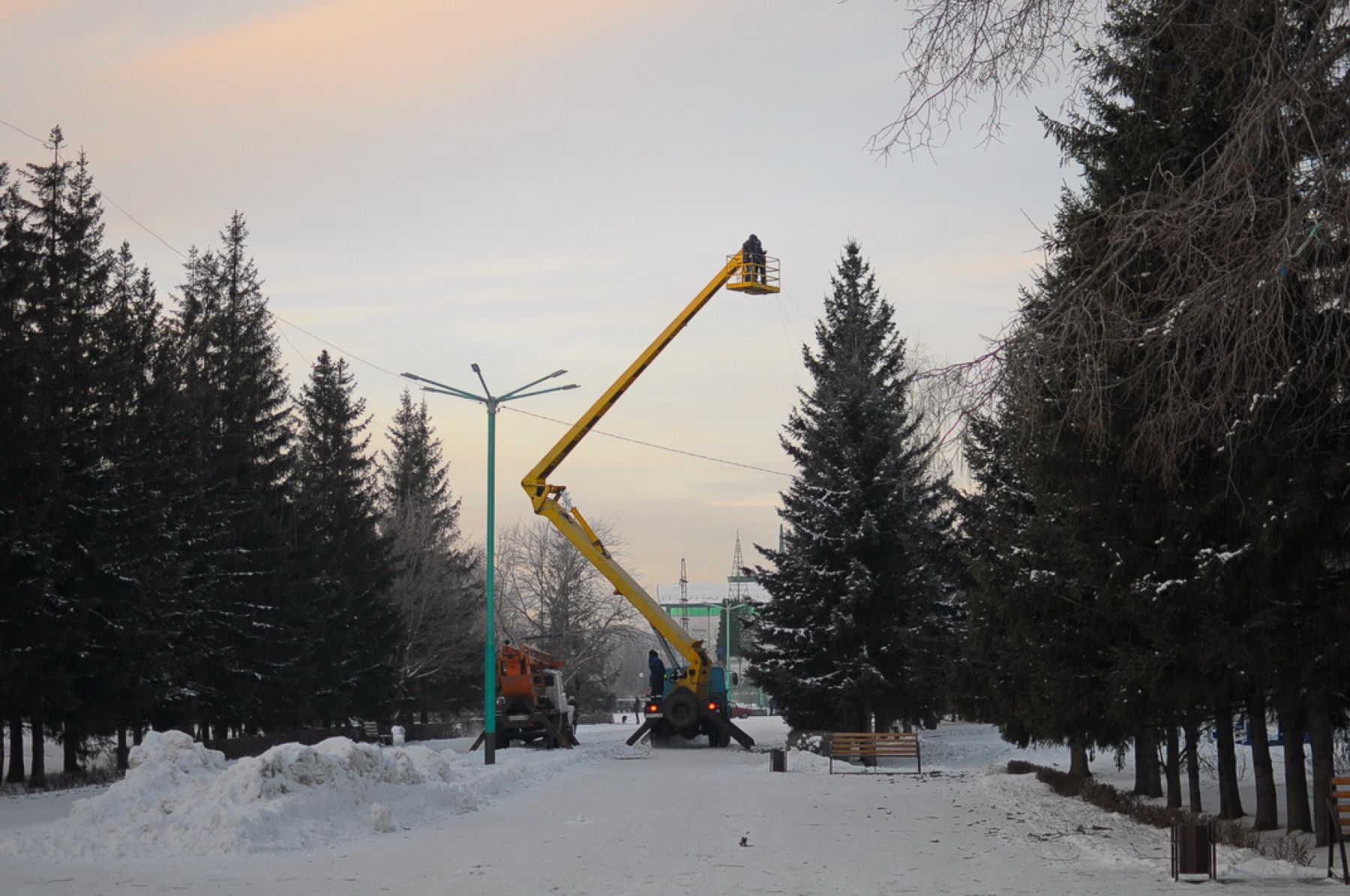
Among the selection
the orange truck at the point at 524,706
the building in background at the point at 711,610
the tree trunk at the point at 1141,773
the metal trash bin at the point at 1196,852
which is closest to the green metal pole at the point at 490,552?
the orange truck at the point at 524,706

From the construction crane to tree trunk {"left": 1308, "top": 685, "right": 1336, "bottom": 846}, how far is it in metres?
25.7

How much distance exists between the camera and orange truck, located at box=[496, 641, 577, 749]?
139ft

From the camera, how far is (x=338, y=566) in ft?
161

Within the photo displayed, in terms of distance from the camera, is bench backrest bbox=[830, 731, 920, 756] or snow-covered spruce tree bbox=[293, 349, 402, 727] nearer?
bench backrest bbox=[830, 731, 920, 756]

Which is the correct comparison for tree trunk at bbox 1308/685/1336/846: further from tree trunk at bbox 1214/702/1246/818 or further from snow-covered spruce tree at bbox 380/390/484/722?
snow-covered spruce tree at bbox 380/390/484/722

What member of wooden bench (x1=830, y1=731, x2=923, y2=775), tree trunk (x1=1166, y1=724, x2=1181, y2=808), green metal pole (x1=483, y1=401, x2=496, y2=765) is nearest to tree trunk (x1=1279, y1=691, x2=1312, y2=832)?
tree trunk (x1=1166, y1=724, x2=1181, y2=808)

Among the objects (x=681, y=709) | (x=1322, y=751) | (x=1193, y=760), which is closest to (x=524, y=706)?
(x=681, y=709)

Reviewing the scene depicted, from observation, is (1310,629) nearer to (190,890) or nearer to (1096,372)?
(1096,372)

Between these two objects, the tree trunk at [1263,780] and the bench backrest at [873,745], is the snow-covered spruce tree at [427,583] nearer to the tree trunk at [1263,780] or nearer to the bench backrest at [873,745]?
the bench backrest at [873,745]

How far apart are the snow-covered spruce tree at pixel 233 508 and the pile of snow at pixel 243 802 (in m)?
14.2

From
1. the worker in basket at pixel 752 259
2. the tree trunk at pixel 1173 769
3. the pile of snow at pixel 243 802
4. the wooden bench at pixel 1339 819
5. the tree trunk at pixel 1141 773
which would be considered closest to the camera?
the wooden bench at pixel 1339 819

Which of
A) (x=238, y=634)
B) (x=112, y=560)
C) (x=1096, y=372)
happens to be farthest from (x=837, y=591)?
(x=1096, y=372)

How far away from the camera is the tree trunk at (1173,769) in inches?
733

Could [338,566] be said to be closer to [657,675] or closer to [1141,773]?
[657,675]
